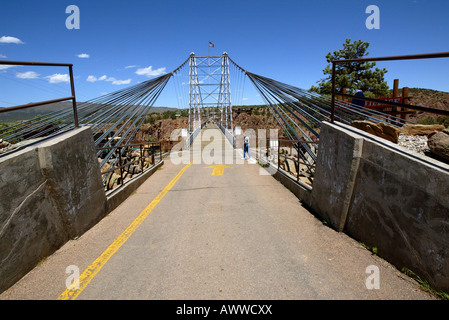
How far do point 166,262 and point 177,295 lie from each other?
631 millimetres

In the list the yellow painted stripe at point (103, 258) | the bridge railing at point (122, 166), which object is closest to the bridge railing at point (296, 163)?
the yellow painted stripe at point (103, 258)

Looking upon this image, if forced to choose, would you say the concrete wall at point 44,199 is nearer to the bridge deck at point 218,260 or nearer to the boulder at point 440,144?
the bridge deck at point 218,260

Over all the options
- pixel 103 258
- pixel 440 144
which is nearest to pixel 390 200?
pixel 440 144

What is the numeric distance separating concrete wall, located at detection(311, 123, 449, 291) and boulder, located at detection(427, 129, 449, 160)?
35 centimetres

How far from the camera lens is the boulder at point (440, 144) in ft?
8.69

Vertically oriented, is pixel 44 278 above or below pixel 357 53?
below

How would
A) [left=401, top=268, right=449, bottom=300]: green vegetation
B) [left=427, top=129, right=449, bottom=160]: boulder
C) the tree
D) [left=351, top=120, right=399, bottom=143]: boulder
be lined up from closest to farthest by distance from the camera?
[left=401, top=268, right=449, bottom=300]: green vegetation < [left=427, top=129, right=449, bottom=160]: boulder < [left=351, top=120, right=399, bottom=143]: boulder < the tree

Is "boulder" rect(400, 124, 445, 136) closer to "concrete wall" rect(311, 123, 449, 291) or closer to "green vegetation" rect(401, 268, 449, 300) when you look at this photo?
"concrete wall" rect(311, 123, 449, 291)

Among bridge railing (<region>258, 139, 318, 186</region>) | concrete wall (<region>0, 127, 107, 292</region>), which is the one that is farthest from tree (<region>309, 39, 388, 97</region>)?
concrete wall (<region>0, 127, 107, 292</region>)

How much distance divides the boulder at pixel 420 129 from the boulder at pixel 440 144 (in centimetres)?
99

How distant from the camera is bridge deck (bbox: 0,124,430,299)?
8.09 ft
